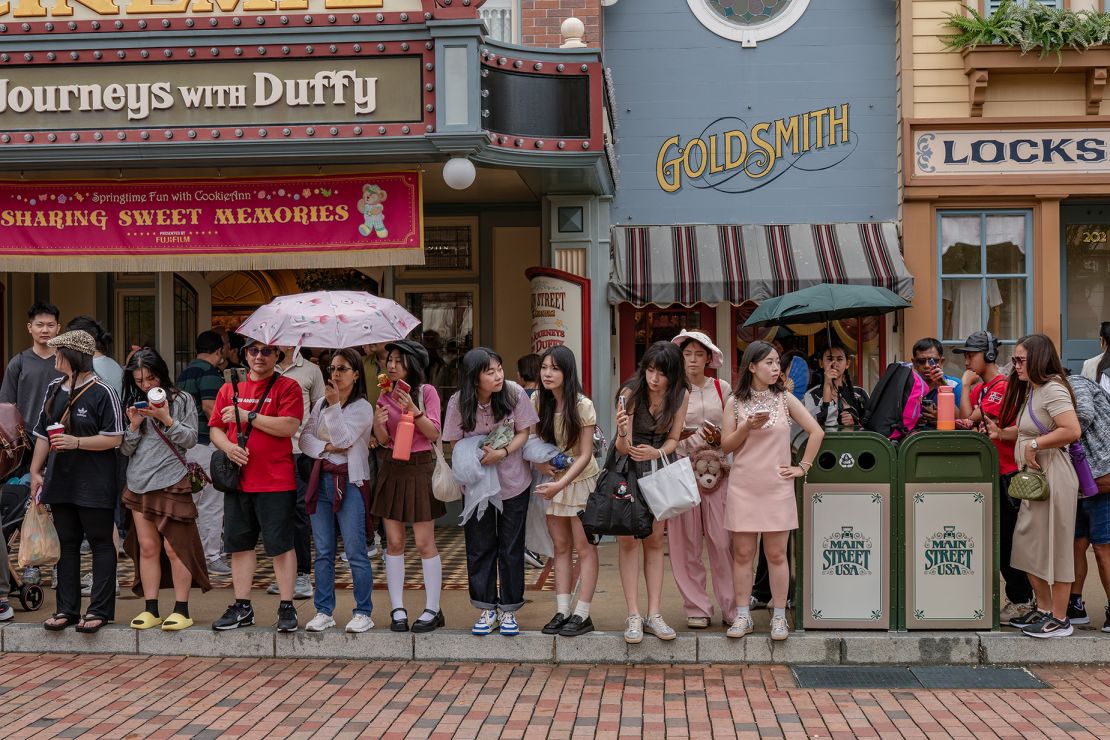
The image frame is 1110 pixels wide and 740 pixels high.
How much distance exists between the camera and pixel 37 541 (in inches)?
272

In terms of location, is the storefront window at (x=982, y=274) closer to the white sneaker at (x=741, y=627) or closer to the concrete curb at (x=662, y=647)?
the concrete curb at (x=662, y=647)

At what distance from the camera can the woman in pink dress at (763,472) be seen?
6387mm

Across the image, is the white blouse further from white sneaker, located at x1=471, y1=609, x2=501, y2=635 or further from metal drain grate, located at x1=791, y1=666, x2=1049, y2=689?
metal drain grate, located at x1=791, y1=666, x2=1049, y2=689

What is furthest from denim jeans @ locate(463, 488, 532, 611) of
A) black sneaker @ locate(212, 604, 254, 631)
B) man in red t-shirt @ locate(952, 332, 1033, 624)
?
man in red t-shirt @ locate(952, 332, 1033, 624)

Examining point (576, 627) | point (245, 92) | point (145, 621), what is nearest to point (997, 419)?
point (576, 627)

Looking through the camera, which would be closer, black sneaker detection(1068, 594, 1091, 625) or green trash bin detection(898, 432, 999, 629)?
green trash bin detection(898, 432, 999, 629)

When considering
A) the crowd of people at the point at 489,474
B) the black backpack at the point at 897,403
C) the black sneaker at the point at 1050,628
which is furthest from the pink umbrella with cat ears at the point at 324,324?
the black sneaker at the point at 1050,628

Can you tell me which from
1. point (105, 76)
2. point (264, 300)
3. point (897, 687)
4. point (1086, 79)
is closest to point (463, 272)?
point (264, 300)

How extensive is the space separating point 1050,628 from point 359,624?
406 cm

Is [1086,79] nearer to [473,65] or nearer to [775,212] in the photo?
[775,212]

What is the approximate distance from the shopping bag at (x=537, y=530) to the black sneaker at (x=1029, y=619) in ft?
A: 9.33

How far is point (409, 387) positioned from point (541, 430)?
84 centimetres

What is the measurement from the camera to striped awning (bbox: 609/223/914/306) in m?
10.8

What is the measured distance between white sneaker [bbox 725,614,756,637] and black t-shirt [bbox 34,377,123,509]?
385cm
